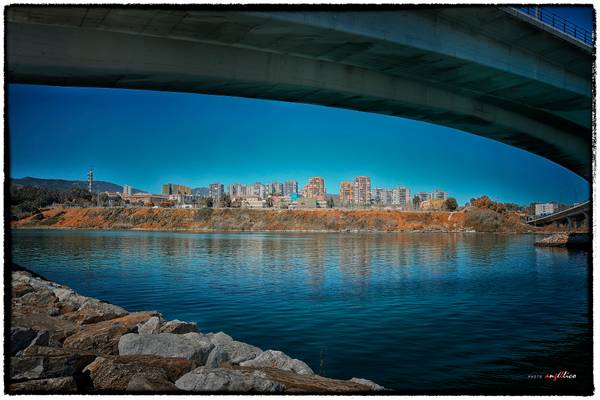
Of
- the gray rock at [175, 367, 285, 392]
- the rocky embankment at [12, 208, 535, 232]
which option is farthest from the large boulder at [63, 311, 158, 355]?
the rocky embankment at [12, 208, 535, 232]

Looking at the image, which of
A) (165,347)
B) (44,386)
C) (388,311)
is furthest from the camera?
(388,311)

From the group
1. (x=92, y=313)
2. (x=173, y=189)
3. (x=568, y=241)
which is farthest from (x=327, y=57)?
(x=173, y=189)

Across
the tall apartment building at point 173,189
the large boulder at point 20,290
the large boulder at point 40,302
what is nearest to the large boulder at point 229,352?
the large boulder at point 40,302

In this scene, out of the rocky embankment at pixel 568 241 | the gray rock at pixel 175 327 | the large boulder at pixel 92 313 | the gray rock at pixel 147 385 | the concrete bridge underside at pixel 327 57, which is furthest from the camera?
the rocky embankment at pixel 568 241

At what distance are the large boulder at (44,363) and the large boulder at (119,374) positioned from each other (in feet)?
0.52

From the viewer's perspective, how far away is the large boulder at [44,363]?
562cm

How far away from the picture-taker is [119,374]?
5887mm

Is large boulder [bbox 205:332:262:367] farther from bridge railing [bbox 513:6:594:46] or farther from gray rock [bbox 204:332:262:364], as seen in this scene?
bridge railing [bbox 513:6:594:46]

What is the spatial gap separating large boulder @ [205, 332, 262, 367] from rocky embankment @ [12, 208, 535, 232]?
114 m

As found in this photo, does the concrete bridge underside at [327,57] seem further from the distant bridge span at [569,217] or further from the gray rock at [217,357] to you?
the distant bridge span at [569,217]

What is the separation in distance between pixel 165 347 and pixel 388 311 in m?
9.20

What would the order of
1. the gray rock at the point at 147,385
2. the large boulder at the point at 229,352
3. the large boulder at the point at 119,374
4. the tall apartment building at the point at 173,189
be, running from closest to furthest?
the gray rock at the point at 147,385
the large boulder at the point at 119,374
the large boulder at the point at 229,352
the tall apartment building at the point at 173,189

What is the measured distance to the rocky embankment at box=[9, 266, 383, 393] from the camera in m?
5.61

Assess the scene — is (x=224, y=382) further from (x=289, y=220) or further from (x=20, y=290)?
(x=289, y=220)
